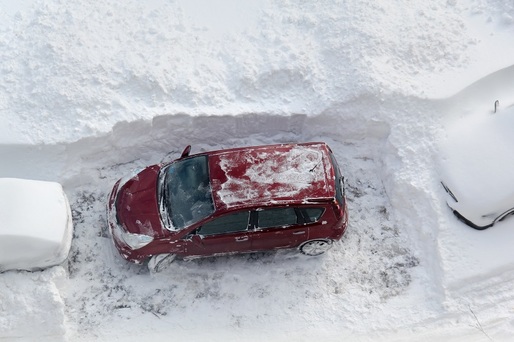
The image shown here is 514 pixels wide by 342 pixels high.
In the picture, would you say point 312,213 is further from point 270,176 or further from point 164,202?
point 164,202

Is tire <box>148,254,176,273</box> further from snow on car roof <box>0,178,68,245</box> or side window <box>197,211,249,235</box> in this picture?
snow on car roof <box>0,178,68,245</box>

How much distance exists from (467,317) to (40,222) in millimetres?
6705

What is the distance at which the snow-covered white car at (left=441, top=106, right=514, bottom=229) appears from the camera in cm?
898

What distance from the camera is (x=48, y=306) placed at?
8438mm

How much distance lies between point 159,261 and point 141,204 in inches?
36.8

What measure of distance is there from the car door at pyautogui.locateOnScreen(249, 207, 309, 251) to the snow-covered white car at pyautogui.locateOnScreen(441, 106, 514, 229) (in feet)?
8.62

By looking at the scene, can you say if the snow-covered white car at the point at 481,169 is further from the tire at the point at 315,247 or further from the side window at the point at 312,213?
the side window at the point at 312,213

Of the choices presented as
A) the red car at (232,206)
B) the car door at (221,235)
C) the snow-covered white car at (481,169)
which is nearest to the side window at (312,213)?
the red car at (232,206)

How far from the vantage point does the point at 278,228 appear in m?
8.60

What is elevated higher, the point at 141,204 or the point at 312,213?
the point at 141,204

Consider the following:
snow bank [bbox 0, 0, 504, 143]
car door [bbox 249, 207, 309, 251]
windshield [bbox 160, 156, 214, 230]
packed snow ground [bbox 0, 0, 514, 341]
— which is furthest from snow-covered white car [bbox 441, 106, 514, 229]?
windshield [bbox 160, 156, 214, 230]

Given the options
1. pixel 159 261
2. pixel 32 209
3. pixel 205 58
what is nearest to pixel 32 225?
pixel 32 209

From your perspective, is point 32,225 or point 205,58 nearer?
point 32,225

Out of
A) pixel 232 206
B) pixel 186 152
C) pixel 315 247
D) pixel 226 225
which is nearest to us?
pixel 232 206
